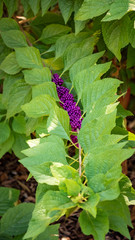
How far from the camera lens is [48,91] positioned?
93 centimetres

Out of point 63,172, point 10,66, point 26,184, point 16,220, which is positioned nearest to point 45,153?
point 63,172

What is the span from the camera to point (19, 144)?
148 cm

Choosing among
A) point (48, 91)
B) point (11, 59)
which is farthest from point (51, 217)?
point (11, 59)

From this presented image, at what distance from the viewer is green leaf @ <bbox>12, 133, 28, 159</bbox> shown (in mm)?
1462

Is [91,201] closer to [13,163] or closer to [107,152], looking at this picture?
[107,152]

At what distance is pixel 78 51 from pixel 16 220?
804 millimetres

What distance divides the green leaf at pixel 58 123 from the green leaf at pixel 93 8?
0.33m

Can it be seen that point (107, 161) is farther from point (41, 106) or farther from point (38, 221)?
point (41, 106)

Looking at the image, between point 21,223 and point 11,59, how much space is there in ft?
2.35

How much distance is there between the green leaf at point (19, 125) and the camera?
1426mm

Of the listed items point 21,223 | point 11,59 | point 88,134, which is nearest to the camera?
point 88,134

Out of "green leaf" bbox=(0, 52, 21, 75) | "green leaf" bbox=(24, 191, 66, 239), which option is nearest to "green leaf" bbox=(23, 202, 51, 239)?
"green leaf" bbox=(24, 191, 66, 239)

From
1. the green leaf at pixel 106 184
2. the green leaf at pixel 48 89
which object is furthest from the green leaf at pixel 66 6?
the green leaf at pixel 106 184

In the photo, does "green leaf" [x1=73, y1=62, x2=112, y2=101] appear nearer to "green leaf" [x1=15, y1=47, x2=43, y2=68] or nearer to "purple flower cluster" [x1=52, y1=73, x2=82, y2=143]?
"purple flower cluster" [x1=52, y1=73, x2=82, y2=143]
